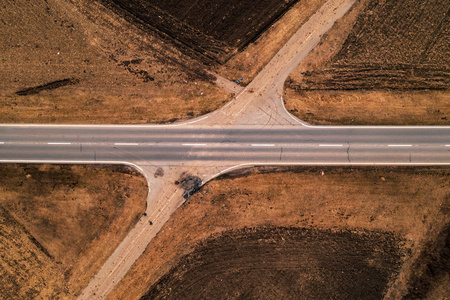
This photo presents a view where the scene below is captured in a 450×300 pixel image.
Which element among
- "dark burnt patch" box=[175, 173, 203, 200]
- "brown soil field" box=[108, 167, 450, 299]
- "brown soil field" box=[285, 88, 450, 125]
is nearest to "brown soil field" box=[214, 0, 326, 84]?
"brown soil field" box=[285, 88, 450, 125]

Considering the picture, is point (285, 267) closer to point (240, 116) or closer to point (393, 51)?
point (240, 116)

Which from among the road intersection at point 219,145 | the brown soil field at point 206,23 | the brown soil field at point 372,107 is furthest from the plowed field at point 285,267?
the brown soil field at point 206,23

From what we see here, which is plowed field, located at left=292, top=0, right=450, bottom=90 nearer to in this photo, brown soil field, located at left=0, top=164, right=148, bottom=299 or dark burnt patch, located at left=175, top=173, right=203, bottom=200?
dark burnt patch, located at left=175, top=173, right=203, bottom=200

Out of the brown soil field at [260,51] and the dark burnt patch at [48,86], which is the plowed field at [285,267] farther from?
the dark burnt patch at [48,86]

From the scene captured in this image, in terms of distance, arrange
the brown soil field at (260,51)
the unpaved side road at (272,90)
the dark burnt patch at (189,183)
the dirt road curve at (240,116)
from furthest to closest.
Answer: the brown soil field at (260,51), the unpaved side road at (272,90), the dark burnt patch at (189,183), the dirt road curve at (240,116)

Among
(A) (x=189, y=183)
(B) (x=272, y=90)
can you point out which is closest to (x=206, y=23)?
(B) (x=272, y=90)

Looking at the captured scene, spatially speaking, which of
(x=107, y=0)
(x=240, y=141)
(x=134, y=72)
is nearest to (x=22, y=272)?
(x=134, y=72)

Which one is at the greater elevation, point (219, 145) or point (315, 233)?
point (219, 145)
